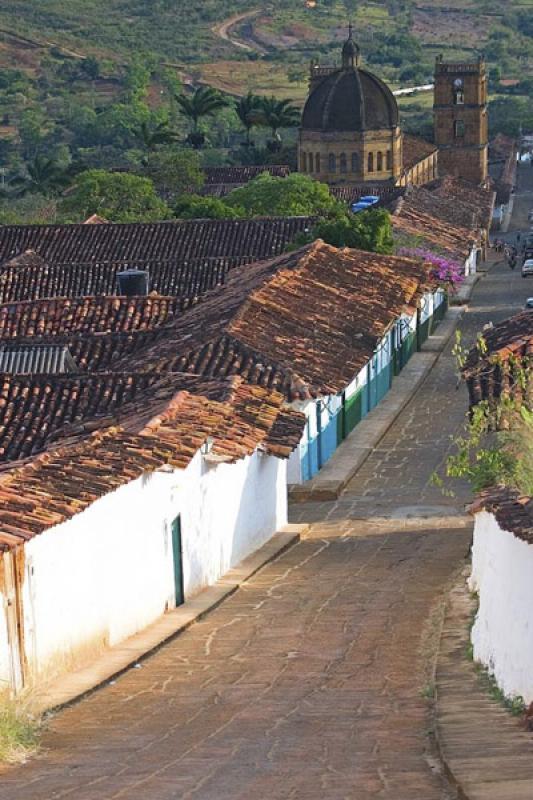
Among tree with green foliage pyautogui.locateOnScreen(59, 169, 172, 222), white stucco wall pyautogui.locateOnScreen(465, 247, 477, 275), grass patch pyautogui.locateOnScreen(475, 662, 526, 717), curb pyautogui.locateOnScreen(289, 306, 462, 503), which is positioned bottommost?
white stucco wall pyautogui.locateOnScreen(465, 247, 477, 275)

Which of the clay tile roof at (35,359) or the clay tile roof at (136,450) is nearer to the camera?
the clay tile roof at (136,450)

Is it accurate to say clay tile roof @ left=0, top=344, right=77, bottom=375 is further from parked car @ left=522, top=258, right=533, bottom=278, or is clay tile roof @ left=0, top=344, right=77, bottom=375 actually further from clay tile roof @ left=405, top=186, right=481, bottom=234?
parked car @ left=522, top=258, right=533, bottom=278

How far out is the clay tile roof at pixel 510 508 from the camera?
14125mm

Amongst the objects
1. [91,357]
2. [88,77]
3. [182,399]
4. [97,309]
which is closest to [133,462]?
[182,399]

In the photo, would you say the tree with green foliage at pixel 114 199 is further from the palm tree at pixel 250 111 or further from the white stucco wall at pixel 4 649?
the white stucco wall at pixel 4 649

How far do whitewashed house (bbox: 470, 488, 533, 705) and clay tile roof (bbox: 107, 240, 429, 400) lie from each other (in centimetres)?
1331

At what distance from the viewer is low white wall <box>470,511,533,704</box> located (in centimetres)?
1374

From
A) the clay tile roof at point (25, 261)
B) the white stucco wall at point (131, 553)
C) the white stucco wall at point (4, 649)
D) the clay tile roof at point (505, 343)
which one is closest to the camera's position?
the white stucco wall at point (4, 649)

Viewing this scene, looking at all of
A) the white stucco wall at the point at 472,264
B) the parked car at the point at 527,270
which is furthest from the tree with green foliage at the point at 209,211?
the parked car at the point at 527,270

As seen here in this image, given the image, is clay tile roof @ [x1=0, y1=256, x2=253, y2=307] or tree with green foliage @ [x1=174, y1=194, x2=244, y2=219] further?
tree with green foliage @ [x1=174, y1=194, x2=244, y2=219]

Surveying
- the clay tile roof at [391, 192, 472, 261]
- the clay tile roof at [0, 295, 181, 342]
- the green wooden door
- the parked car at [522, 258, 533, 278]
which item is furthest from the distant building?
the green wooden door

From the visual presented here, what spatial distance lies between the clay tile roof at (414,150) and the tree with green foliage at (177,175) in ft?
53.9

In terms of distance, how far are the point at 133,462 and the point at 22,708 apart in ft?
19.1

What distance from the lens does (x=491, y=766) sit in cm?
1124
